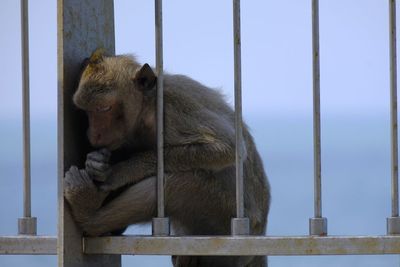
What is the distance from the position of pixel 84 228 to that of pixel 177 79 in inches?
46.7

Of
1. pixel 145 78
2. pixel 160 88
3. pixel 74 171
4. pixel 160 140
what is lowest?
pixel 74 171

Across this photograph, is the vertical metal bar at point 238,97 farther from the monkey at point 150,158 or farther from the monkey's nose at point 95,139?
the monkey's nose at point 95,139

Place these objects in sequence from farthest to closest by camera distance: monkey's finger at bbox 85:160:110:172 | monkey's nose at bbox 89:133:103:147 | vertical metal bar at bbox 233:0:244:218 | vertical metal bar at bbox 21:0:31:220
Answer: monkey's nose at bbox 89:133:103:147
monkey's finger at bbox 85:160:110:172
vertical metal bar at bbox 21:0:31:220
vertical metal bar at bbox 233:0:244:218

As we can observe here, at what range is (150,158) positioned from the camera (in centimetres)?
379

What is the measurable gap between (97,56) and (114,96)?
0.44 meters

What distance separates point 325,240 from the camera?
292 centimetres

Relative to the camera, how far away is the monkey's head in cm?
366

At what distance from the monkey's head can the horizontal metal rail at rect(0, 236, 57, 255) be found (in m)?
0.57

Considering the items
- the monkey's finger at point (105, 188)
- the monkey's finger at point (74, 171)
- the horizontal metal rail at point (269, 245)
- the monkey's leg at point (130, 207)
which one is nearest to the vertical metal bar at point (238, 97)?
the horizontal metal rail at point (269, 245)

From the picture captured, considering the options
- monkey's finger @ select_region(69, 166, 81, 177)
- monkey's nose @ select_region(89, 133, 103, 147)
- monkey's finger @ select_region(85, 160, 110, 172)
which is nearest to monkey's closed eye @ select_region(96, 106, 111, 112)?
monkey's nose @ select_region(89, 133, 103, 147)

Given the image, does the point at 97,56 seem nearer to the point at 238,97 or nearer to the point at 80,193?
the point at 80,193

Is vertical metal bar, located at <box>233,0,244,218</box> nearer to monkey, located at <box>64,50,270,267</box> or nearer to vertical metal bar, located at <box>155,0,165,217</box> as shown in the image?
vertical metal bar, located at <box>155,0,165,217</box>

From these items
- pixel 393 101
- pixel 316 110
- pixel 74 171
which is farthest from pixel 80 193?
pixel 393 101

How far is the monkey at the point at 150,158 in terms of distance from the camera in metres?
3.58
